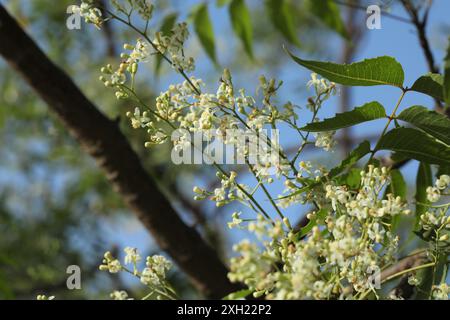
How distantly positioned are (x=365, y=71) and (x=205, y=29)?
921 mm

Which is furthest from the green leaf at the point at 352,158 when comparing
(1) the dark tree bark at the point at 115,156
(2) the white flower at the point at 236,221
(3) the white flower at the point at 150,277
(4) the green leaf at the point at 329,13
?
(4) the green leaf at the point at 329,13

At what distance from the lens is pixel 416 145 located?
3.27 feet

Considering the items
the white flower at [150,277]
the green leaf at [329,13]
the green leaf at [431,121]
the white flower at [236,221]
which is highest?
the green leaf at [329,13]

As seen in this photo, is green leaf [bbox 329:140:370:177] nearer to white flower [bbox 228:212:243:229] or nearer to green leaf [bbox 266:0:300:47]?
white flower [bbox 228:212:243:229]

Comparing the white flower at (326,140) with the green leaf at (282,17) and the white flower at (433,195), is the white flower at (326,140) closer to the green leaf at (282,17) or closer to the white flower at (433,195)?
the white flower at (433,195)

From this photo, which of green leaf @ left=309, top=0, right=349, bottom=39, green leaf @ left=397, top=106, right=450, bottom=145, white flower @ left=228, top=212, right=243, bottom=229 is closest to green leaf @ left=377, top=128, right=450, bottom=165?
green leaf @ left=397, top=106, right=450, bottom=145

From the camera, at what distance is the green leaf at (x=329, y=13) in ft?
5.87

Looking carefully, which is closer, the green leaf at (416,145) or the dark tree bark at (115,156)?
the green leaf at (416,145)

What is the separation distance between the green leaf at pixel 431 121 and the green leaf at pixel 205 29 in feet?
3.00

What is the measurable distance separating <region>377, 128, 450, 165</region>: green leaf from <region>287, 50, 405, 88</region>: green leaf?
83 millimetres

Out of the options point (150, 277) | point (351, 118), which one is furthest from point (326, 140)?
point (150, 277)

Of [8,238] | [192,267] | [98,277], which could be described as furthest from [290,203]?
[8,238]

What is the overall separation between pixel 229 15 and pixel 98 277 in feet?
6.33
